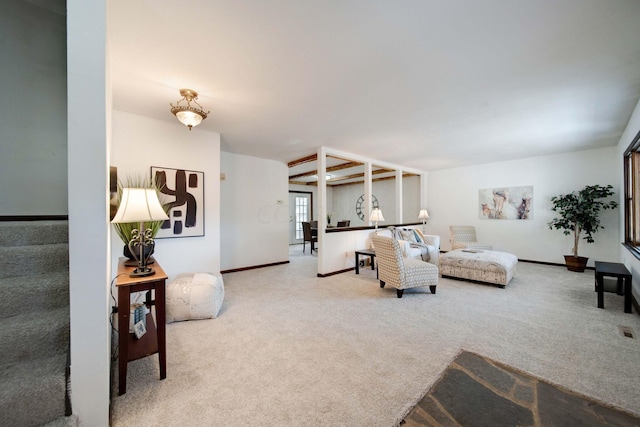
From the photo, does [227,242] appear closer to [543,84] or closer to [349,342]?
[349,342]

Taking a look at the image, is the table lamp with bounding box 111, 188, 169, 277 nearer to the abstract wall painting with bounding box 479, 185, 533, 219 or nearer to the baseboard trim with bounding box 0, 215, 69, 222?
the baseboard trim with bounding box 0, 215, 69, 222

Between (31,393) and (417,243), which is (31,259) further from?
(417,243)

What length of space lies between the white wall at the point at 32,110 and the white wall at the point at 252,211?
2638 millimetres

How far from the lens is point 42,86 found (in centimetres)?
241

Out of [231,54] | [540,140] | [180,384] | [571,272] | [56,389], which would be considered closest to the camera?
[56,389]

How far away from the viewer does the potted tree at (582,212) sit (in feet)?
15.6

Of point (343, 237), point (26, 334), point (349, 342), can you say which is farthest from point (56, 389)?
point (343, 237)

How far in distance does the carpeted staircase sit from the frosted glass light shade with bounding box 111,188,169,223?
22.3 inches

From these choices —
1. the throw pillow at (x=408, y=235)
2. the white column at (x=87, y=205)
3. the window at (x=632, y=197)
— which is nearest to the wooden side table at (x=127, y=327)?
the white column at (x=87, y=205)

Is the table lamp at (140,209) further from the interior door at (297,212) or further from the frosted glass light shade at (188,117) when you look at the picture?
the interior door at (297,212)

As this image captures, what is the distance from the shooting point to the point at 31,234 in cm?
188

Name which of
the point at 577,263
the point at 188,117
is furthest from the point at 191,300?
the point at 577,263

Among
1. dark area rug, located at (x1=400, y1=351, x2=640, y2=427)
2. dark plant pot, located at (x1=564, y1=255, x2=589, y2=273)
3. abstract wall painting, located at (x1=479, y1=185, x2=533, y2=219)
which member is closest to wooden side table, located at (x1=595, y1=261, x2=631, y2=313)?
dark plant pot, located at (x1=564, y1=255, x2=589, y2=273)

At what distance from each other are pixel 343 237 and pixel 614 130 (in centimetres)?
477
